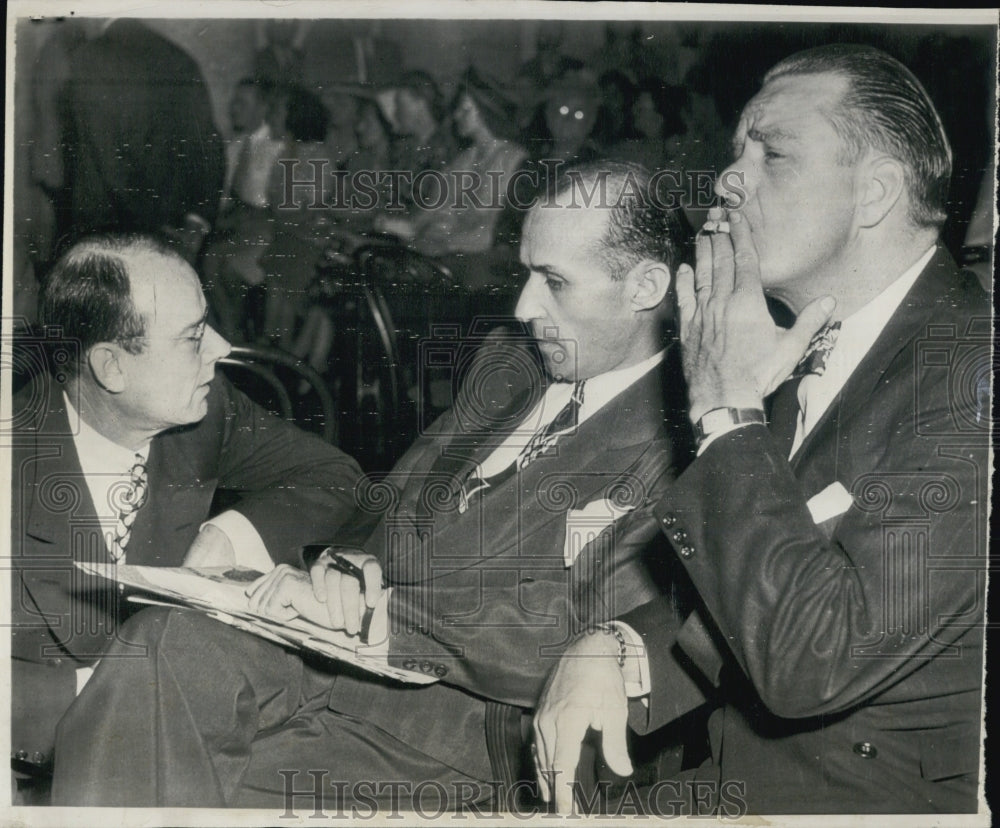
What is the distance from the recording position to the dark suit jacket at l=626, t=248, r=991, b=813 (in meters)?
3.34

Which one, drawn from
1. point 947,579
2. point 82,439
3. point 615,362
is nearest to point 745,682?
point 947,579

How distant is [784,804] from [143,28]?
3.07m

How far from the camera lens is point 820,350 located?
11.4ft

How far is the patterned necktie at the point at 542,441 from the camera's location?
351 cm

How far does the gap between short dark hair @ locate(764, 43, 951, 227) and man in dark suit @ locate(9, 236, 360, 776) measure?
180 cm

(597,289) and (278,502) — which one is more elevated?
(597,289)

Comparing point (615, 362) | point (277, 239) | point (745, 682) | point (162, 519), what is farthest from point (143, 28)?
point (745, 682)

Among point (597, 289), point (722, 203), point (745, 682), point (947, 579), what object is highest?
point (722, 203)

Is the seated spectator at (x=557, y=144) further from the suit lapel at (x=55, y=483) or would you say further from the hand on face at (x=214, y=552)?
the suit lapel at (x=55, y=483)

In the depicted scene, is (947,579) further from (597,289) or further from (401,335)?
(401,335)

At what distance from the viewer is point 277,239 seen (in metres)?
3.56

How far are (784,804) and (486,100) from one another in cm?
231

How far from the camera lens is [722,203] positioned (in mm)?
3500

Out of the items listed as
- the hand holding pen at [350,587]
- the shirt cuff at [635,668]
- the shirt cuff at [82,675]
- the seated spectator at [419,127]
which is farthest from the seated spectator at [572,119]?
the shirt cuff at [82,675]
